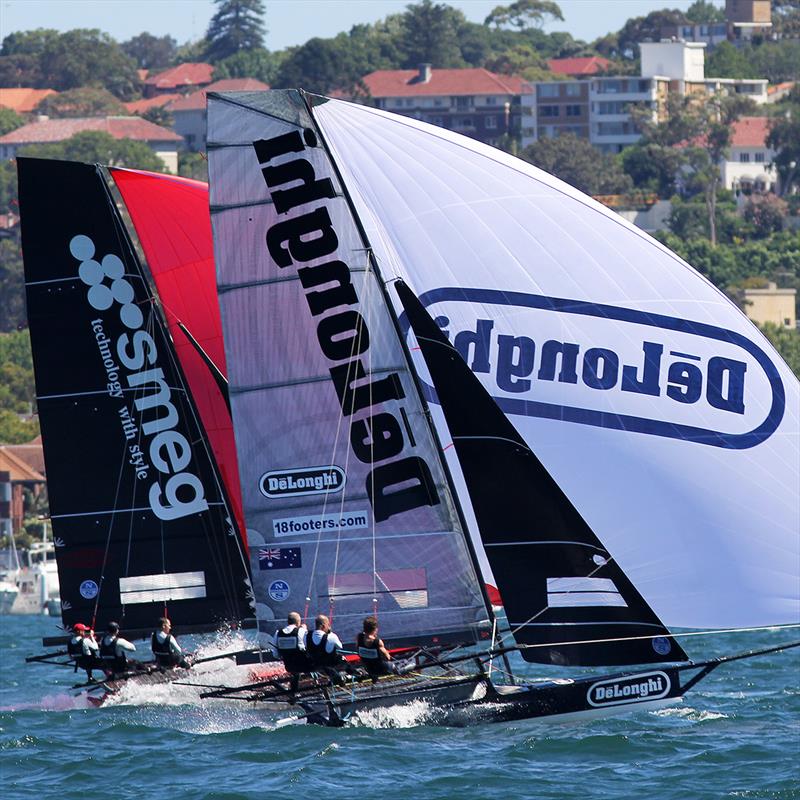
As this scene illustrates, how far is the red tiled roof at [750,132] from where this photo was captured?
101 m

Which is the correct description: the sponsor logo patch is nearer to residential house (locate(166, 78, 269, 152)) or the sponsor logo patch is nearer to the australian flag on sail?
the australian flag on sail

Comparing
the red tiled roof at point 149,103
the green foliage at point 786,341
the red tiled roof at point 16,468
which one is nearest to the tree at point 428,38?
the red tiled roof at point 149,103

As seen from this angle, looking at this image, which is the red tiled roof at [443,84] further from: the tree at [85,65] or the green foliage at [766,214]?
the tree at [85,65]

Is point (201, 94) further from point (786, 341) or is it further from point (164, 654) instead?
point (164, 654)

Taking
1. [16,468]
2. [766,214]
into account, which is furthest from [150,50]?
[16,468]

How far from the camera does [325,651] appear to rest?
50.5 feet

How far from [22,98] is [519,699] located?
431 ft

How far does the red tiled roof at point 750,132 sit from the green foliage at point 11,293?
3590 cm

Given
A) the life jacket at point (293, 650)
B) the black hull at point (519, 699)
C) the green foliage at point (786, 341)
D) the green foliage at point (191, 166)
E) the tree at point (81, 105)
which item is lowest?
the green foliage at point (786, 341)

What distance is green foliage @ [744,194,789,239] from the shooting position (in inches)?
3622

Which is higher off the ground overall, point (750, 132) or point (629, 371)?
point (750, 132)

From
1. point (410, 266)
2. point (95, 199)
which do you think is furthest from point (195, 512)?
point (410, 266)

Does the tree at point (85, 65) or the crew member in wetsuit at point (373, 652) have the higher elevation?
the tree at point (85, 65)

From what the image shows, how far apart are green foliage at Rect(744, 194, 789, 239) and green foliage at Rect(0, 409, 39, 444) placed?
3678 cm
